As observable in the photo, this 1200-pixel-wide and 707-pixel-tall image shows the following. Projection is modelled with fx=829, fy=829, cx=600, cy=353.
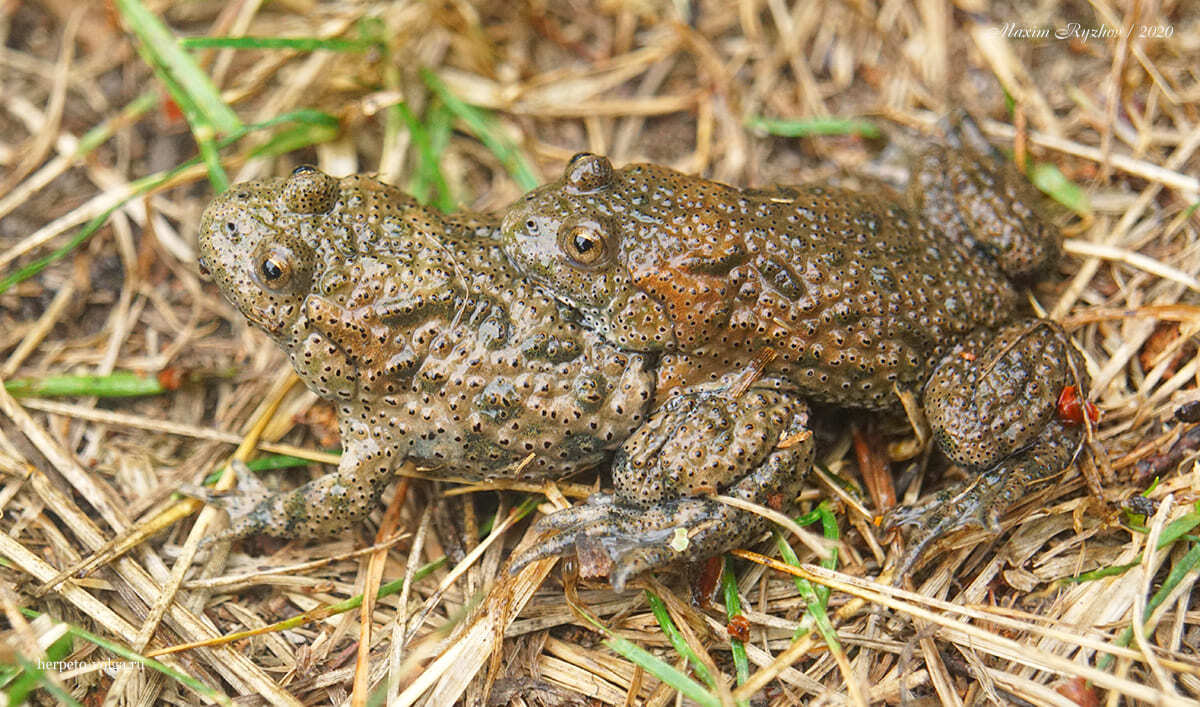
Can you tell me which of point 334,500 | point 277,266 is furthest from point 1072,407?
point 277,266

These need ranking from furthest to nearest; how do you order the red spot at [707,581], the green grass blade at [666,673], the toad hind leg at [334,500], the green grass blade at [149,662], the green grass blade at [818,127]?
the green grass blade at [818,127]
the toad hind leg at [334,500]
the red spot at [707,581]
the green grass blade at [149,662]
the green grass blade at [666,673]

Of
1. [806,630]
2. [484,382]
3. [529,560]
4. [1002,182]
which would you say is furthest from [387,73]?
[806,630]

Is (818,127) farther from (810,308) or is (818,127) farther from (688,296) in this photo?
(688,296)

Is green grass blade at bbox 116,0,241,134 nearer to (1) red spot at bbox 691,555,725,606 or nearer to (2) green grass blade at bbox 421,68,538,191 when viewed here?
(2) green grass blade at bbox 421,68,538,191

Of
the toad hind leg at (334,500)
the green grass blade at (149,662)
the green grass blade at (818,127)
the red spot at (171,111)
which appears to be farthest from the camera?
the red spot at (171,111)

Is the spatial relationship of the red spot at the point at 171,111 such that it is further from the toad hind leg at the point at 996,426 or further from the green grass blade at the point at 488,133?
the toad hind leg at the point at 996,426

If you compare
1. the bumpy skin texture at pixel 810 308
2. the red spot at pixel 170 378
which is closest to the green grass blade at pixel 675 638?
the bumpy skin texture at pixel 810 308
